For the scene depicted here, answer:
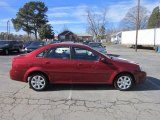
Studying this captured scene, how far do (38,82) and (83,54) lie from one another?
1.73m

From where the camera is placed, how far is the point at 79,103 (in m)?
7.68

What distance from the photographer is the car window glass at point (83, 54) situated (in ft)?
30.6

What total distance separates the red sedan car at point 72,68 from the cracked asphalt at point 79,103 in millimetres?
337

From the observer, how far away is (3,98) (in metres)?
8.16

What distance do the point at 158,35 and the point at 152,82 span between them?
1345 inches

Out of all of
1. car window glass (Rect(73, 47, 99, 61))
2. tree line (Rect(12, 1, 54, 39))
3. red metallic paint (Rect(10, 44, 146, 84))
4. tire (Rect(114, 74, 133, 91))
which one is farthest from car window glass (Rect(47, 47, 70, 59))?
tree line (Rect(12, 1, 54, 39))

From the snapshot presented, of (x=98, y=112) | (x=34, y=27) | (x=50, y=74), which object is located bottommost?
(x=98, y=112)

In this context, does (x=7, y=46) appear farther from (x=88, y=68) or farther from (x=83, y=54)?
(x=88, y=68)

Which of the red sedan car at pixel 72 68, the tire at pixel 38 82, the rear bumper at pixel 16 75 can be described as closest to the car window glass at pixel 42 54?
the red sedan car at pixel 72 68

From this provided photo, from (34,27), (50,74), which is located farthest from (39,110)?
(34,27)

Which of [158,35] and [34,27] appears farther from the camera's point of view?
[34,27]

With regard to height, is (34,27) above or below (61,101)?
above

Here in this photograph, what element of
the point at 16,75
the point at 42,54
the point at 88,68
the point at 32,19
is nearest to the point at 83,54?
the point at 88,68

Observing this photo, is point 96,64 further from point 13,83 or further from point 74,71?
point 13,83
